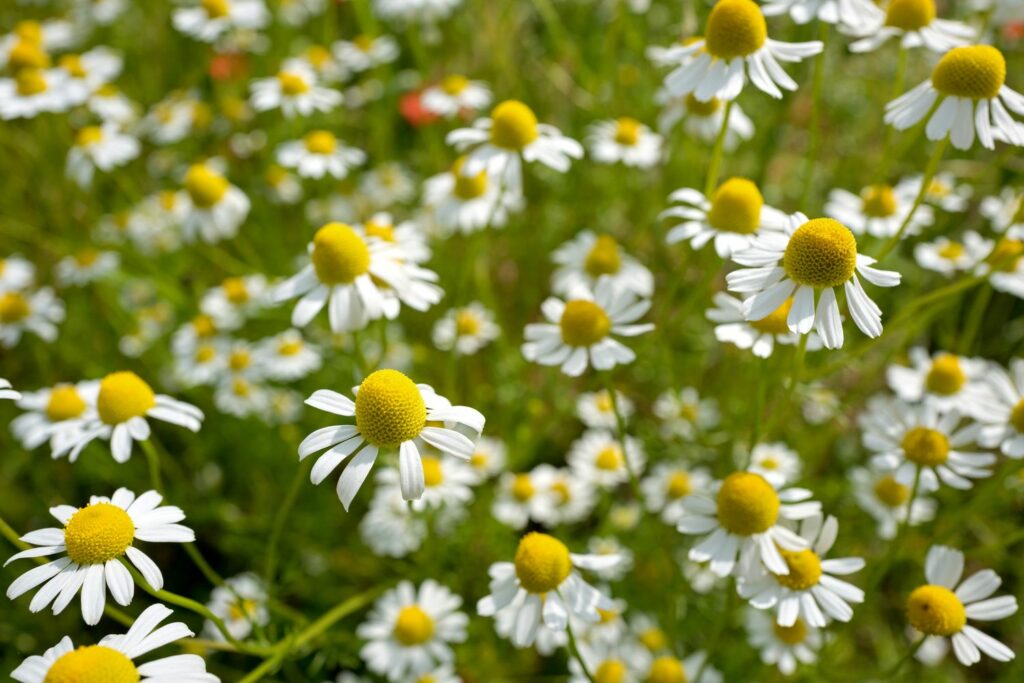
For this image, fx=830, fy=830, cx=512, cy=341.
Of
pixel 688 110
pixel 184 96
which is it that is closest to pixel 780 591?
pixel 688 110

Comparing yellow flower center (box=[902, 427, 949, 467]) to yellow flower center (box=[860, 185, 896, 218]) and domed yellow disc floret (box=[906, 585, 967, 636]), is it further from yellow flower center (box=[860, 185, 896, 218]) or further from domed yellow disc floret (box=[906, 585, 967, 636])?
yellow flower center (box=[860, 185, 896, 218])

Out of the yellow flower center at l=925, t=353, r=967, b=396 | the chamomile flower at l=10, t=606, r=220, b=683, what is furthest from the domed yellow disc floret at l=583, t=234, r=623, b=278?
the chamomile flower at l=10, t=606, r=220, b=683

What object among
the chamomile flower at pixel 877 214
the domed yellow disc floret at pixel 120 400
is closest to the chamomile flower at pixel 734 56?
the chamomile flower at pixel 877 214

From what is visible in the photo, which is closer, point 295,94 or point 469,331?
point 469,331

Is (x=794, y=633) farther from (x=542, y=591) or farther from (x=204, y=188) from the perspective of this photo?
(x=204, y=188)

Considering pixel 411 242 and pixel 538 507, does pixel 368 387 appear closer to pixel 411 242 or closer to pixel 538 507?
pixel 411 242

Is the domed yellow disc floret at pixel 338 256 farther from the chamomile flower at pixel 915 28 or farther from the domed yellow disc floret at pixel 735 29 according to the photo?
the chamomile flower at pixel 915 28

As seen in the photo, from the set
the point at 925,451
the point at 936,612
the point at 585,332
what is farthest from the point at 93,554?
the point at 925,451

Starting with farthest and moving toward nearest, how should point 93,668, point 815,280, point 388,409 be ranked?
1. point 815,280
2. point 388,409
3. point 93,668
